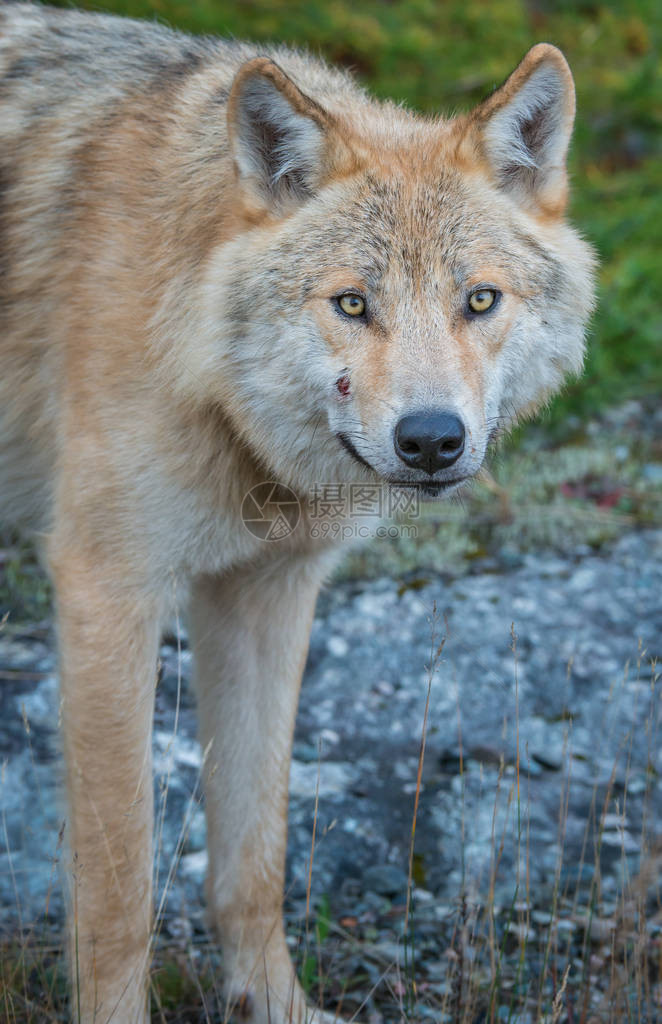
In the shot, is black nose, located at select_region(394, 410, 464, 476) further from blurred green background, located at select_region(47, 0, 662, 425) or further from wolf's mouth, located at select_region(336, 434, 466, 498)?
blurred green background, located at select_region(47, 0, 662, 425)

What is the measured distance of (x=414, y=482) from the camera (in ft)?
→ 9.43

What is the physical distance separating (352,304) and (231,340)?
14.5 inches

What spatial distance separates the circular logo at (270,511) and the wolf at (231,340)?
25 millimetres

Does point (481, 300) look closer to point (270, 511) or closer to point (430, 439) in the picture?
point (430, 439)

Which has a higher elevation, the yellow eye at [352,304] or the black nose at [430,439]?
the yellow eye at [352,304]

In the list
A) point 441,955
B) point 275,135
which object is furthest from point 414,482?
point 441,955

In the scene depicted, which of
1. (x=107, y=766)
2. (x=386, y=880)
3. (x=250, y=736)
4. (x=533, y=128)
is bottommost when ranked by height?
(x=386, y=880)

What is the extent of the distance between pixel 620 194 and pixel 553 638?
519 cm

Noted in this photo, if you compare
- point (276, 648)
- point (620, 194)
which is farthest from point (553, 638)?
point (620, 194)

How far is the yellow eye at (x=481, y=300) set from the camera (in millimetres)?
2936

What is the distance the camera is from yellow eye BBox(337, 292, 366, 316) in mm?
2875

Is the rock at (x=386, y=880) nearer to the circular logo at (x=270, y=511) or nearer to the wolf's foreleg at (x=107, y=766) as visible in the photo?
the wolf's foreleg at (x=107, y=766)

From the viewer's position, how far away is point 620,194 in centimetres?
893

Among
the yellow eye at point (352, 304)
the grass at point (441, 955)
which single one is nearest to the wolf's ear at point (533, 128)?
the yellow eye at point (352, 304)
